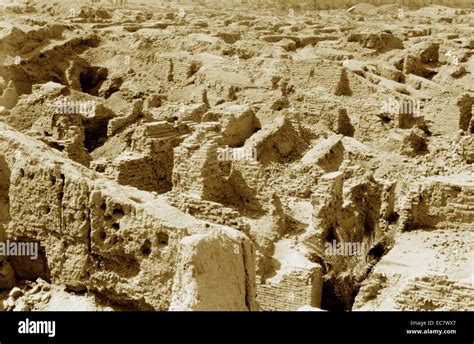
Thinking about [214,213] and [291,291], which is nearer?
[214,213]

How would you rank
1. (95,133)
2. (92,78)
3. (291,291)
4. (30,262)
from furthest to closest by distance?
(92,78)
(95,133)
(291,291)
(30,262)

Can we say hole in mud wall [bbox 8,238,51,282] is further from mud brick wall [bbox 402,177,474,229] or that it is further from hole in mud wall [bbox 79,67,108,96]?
hole in mud wall [bbox 79,67,108,96]

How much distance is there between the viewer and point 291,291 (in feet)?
29.5

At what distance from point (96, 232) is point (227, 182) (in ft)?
16.3

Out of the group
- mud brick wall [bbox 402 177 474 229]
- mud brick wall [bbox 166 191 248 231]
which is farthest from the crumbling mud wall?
mud brick wall [bbox 402 177 474 229]

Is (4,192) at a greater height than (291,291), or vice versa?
(4,192)

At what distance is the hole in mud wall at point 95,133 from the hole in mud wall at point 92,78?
7.56 m

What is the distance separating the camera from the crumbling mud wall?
5.10 meters

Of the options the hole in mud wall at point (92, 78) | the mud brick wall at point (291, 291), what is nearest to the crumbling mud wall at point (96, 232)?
the mud brick wall at point (291, 291)

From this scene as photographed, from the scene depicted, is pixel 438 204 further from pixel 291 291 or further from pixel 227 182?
pixel 227 182

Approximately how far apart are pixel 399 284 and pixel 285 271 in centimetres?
155

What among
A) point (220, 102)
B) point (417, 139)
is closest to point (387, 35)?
point (220, 102)

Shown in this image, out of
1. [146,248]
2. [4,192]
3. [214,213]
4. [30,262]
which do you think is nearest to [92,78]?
[214,213]
